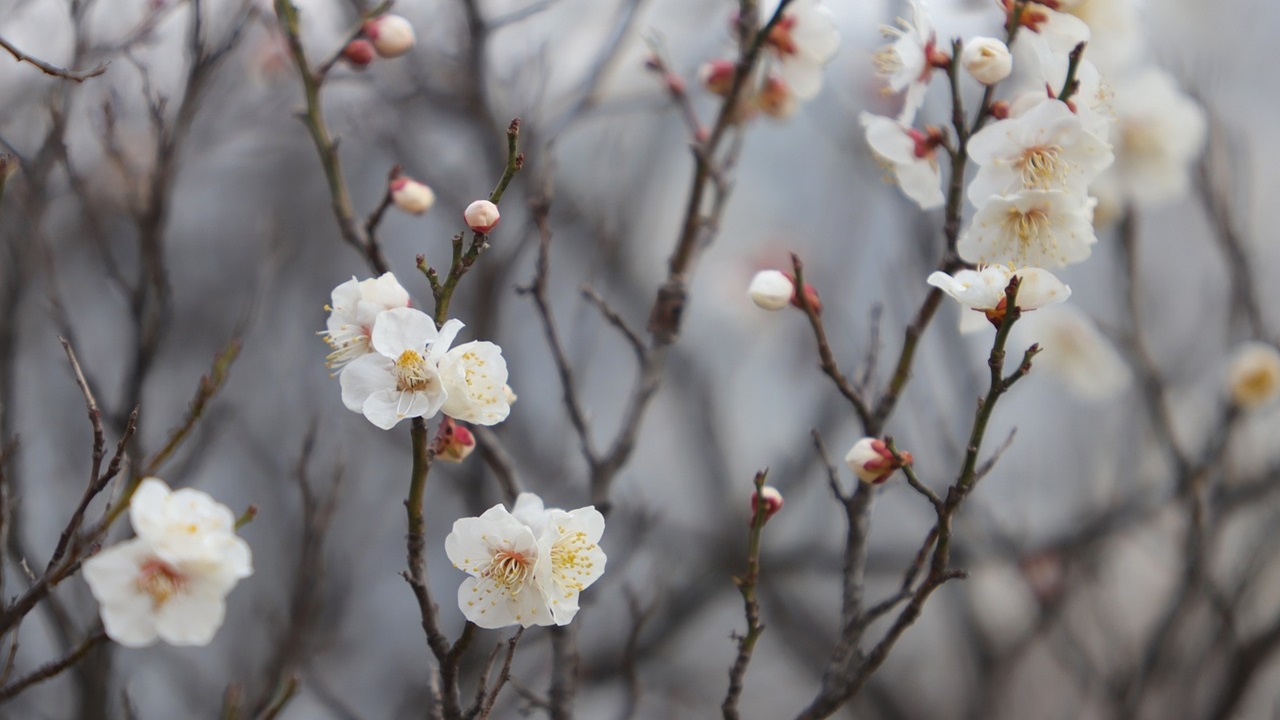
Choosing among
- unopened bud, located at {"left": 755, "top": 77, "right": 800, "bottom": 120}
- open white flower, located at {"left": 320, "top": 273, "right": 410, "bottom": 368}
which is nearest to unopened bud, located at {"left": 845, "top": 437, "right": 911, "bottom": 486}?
open white flower, located at {"left": 320, "top": 273, "right": 410, "bottom": 368}

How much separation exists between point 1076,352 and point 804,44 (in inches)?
43.5

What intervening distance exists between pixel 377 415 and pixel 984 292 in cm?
49

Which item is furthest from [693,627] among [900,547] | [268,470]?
[268,470]

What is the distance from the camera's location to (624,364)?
4.21 metres

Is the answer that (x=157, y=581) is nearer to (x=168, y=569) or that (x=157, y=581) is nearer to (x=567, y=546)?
(x=168, y=569)

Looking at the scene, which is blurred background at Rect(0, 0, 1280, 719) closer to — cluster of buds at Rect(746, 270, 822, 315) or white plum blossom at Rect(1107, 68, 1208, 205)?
white plum blossom at Rect(1107, 68, 1208, 205)

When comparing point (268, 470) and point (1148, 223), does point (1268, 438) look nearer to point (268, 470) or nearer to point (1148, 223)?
point (1148, 223)

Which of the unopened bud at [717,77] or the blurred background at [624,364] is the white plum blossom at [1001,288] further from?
the unopened bud at [717,77]

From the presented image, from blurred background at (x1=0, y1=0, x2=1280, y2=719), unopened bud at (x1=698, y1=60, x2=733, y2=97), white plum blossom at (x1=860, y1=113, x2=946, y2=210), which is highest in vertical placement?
white plum blossom at (x1=860, y1=113, x2=946, y2=210)

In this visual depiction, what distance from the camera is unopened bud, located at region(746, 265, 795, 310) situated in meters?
0.96

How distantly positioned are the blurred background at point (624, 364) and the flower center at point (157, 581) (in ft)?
1.41

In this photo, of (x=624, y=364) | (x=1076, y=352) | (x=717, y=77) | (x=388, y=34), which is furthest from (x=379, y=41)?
(x=624, y=364)

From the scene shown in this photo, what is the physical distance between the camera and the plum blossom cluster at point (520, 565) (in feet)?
2.43

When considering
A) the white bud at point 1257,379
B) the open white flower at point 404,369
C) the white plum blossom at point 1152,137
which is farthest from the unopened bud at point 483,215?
the white bud at point 1257,379
